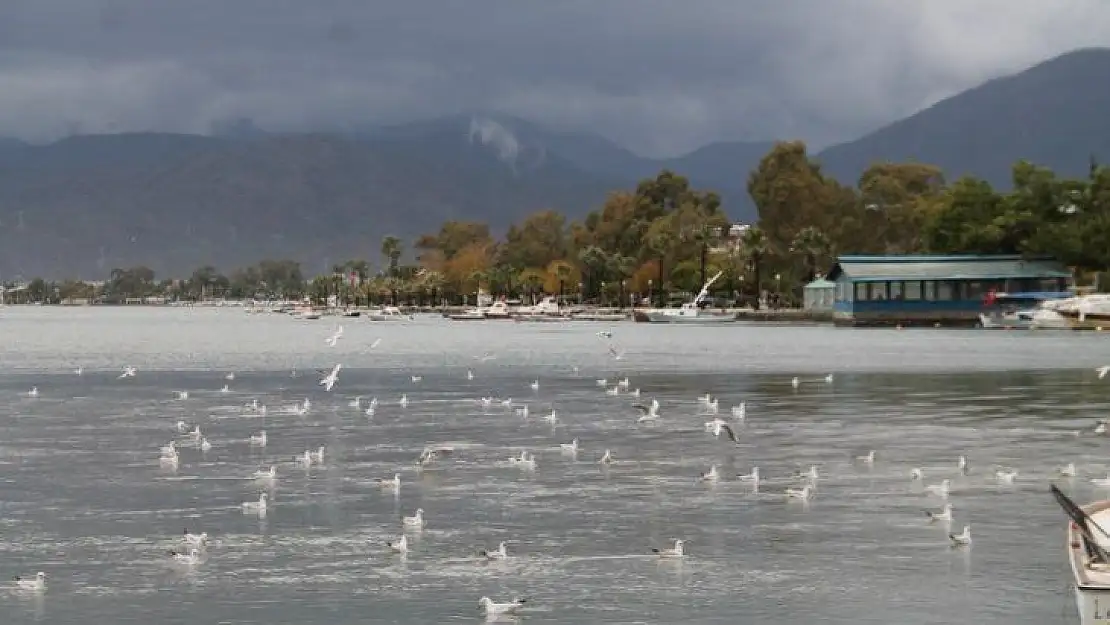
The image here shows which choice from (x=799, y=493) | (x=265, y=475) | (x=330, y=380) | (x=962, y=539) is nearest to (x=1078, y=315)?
(x=330, y=380)

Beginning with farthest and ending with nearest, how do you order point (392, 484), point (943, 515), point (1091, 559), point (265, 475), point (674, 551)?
point (265, 475) → point (392, 484) → point (943, 515) → point (674, 551) → point (1091, 559)

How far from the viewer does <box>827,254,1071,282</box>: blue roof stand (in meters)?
185

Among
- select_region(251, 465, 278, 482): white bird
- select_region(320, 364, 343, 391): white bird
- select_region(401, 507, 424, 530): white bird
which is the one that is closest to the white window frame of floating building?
select_region(320, 364, 343, 391): white bird

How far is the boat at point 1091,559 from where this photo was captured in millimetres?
20484

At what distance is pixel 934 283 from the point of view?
186875mm

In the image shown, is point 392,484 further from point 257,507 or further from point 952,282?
point 952,282

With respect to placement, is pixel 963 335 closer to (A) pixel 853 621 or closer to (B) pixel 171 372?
(B) pixel 171 372

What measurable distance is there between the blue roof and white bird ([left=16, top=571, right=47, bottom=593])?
166m

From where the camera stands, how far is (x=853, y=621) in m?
23.8

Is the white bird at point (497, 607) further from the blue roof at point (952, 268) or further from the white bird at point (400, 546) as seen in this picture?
the blue roof at point (952, 268)

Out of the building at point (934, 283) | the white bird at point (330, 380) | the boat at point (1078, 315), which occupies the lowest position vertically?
the white bird at point (330, 380)

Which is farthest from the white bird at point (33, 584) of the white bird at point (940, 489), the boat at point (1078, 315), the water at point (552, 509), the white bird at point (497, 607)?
the boat at point (1078, 315)

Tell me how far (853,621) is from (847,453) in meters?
20.9

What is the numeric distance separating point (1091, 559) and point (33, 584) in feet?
50.4
